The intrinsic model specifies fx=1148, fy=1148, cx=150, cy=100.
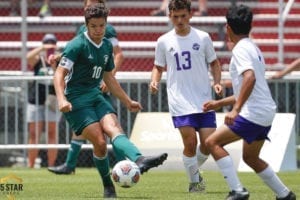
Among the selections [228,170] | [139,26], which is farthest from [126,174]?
[139,26]

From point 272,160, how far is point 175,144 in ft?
4.95

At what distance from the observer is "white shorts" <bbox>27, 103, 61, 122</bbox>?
1881 cm

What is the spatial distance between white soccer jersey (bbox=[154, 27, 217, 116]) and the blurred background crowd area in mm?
7645

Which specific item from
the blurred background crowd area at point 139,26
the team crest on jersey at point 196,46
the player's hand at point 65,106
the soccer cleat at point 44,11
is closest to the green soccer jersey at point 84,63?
the player's hand at point 65,106

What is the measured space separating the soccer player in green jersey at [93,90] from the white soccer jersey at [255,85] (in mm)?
1334

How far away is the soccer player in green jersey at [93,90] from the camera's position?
1123cm

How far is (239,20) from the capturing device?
1035 cm

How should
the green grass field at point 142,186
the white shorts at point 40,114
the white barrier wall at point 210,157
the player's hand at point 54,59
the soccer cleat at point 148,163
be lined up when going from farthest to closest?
the white shorts at point 40,114
the white barrier wall at point 210,157
the player's hand at point 54,59
the green grass field at point 142,186
the soccer cleat at point 148,163

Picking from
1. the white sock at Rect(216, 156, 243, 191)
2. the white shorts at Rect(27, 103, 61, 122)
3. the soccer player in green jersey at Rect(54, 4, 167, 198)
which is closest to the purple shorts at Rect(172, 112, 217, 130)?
the soccer player in green jersey at Rect(54, 4, 167, 198)

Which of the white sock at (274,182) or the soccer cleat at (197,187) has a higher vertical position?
the white sock at (274,182)

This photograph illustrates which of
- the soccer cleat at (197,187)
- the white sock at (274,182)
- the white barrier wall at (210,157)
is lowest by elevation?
the white barrier wall at (210,157)

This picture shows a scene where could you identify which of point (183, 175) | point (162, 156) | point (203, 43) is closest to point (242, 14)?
point (162, 156)

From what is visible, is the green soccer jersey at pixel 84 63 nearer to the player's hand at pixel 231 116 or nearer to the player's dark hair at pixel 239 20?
the player's dark hair at pixel 239 20

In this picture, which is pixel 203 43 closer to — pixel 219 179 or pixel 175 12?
pixel 175 12
